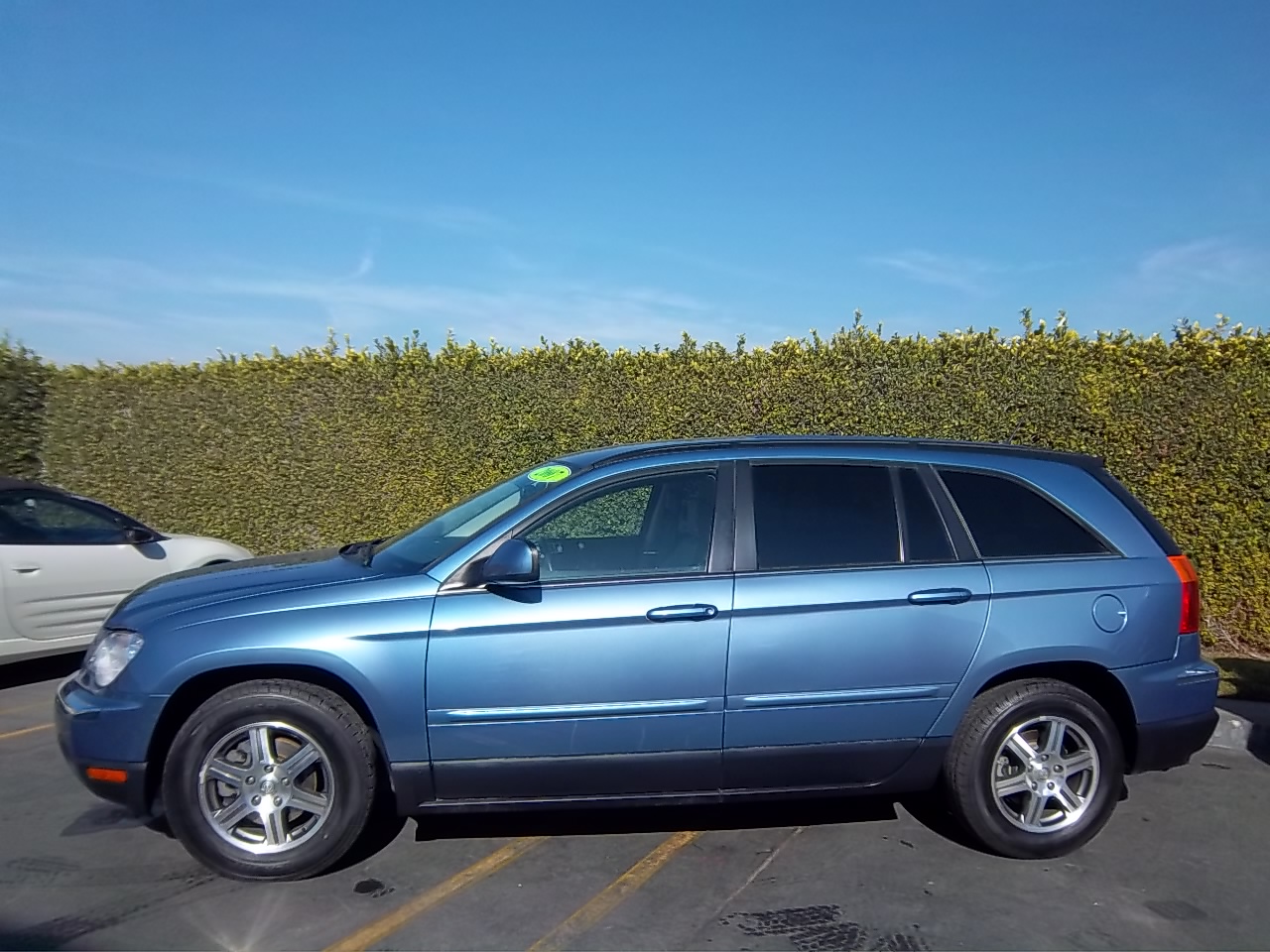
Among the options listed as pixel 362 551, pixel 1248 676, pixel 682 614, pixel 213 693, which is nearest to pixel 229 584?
pixel 213 693

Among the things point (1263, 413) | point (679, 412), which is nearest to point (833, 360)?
point (679, 412)

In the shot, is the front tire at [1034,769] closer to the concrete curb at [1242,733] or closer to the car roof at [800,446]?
A: the car roof at [800,446]

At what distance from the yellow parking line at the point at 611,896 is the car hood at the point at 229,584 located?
1.53m

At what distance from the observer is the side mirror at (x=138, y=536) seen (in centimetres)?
746

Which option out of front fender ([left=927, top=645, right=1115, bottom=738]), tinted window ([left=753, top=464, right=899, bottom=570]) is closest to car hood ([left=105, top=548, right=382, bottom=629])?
tinted window ([left=753, top=464, right=899, bottom=570])

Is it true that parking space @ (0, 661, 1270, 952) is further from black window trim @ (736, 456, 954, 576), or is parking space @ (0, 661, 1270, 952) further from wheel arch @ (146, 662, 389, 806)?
black window trim @ (736, 456, 954, 576)

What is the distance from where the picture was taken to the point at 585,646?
379cm

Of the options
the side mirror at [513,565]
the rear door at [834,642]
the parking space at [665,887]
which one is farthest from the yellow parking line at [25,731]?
the rear door at [834,642]

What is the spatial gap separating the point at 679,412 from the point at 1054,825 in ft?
17.2

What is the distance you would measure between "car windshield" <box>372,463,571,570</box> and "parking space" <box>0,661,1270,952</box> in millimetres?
1249

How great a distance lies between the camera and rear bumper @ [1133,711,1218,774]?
4.17 meters

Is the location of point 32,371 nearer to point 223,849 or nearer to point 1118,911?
point 223,849

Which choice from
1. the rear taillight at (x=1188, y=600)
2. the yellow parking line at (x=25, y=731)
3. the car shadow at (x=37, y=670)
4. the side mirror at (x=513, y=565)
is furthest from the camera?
the car shadow at (x=37, y=670)

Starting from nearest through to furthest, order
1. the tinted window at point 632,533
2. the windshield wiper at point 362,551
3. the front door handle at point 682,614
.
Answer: the front door handle at point 682,614, the tinted window at point 632,533, the windshield wiper at point 362,551
